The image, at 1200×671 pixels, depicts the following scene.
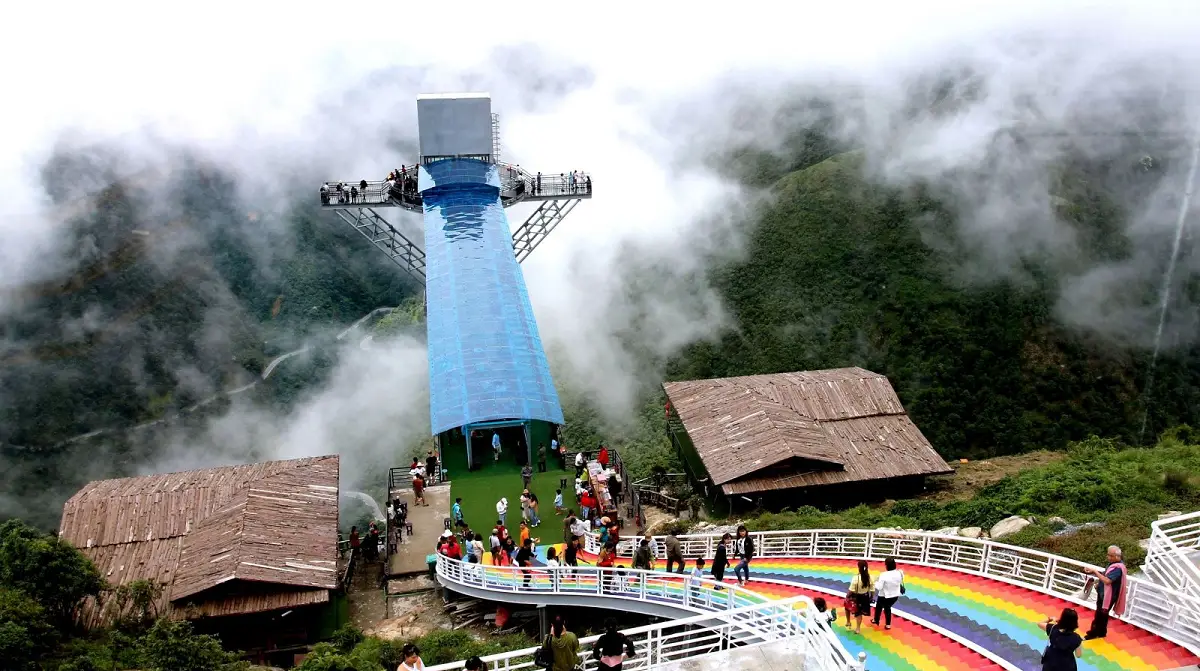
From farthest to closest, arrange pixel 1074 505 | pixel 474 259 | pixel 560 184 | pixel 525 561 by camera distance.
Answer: pixel 560 184, pixel 474 259, pixel 1074 505, pixel 525 561

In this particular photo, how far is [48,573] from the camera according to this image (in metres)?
20.0

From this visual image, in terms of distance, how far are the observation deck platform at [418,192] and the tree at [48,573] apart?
27.3 metres

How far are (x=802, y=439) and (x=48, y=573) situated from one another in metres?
21.0

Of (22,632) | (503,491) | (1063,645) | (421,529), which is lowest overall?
(1063,645)

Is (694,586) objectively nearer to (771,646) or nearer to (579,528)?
(771,646)

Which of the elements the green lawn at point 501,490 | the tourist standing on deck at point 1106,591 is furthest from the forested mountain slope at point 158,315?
the tourist standing on deck at point 1106,591

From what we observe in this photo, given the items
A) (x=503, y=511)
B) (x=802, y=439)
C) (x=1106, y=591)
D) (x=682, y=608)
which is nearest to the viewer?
(x=1106, y=591)

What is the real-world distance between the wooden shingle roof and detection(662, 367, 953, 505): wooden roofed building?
11.9m

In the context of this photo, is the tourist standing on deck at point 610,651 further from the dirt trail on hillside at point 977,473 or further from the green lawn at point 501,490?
the dirt trail on hillside at point 977,473

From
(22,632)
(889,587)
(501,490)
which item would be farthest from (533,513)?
(889,587)

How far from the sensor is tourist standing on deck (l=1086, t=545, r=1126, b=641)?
12.8 metres

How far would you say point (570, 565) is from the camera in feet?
61.1

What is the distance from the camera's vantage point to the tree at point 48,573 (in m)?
19.8

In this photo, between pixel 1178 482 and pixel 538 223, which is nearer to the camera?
pixel 1178 482
